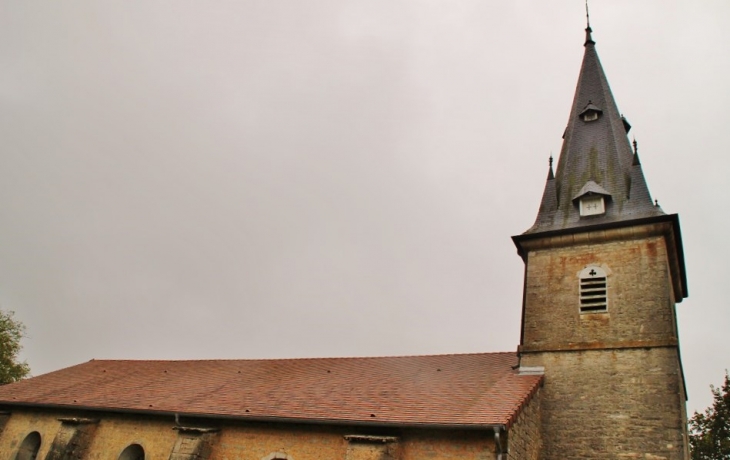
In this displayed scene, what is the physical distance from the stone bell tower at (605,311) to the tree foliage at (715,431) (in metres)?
17.7

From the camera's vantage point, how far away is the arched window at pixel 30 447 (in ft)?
57.5

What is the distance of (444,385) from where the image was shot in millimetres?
13961

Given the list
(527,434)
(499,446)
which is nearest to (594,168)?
(527,434)

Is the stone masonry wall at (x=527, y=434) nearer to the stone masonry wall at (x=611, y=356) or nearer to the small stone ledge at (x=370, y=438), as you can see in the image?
the stone masonry wall at (x=611, y=356)

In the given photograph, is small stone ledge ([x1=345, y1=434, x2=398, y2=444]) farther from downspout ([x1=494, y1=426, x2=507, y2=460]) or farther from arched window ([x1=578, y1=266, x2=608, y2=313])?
arched window ([x1=578, y1=266, x2=608, y2=313])

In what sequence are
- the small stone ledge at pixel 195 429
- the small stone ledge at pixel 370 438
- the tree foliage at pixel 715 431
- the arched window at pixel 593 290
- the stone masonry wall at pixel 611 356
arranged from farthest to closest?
1. the tree foliage at pixel 715 431
2. the small stone ledge at pixel 195 429
3. the arched window at pixel 593 290
4. the stone masonry wall at pixel 611 356
5. the small stone ledge at pixel 370 438

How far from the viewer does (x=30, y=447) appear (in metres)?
17.7

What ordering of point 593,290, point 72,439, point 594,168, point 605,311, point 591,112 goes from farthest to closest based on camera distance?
point 591,112 < point 594,168 < point 72,439 < point 593,290 < point 605,311

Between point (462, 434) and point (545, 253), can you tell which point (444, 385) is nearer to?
point (462, 434)

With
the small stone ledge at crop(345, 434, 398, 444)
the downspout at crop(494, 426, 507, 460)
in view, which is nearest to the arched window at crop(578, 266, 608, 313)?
the downspout at crop(494, 426, 507, 460)

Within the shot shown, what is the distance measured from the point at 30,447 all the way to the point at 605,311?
→ 18653 mm

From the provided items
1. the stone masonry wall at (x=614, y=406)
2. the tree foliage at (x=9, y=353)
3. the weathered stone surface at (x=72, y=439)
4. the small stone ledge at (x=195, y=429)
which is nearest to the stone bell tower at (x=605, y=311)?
the stone masonry wall at (x=614, y=406)

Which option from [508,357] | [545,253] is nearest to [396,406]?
[508,357]

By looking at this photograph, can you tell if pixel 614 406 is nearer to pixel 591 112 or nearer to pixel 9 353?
pixel 591 112
